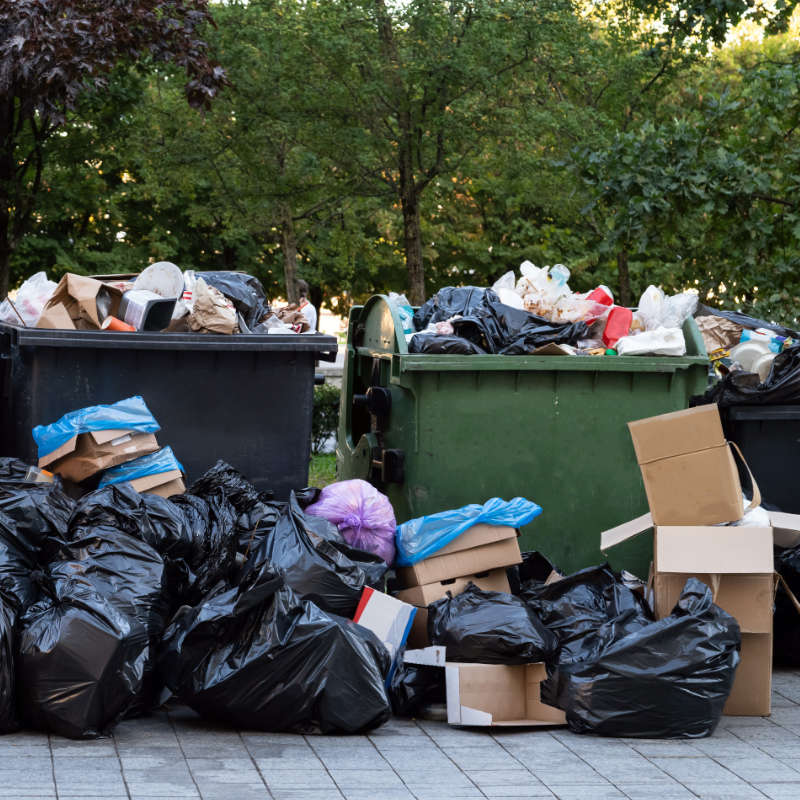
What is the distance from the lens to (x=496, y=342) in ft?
17.0

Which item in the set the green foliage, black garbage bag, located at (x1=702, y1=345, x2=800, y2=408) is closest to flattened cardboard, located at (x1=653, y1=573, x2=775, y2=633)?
black garbage bag, located at (x1=702, y1=345, x2=800, y2=408)

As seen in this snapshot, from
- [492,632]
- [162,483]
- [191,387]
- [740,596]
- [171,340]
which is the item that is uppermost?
[171,340]

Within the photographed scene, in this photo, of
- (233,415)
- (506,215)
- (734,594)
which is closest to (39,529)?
(233,415)

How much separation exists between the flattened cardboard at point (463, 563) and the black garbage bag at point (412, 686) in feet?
1.32

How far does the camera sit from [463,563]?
168 inches

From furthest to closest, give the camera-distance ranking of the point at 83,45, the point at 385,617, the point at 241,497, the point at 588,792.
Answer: the point at 83,45 < the point at 241,497 < the point at 385,617 < the point at 588,792

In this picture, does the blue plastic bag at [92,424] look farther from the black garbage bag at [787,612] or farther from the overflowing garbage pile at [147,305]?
the black garbage bag at [787,612]

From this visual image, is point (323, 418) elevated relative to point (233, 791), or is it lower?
elevated

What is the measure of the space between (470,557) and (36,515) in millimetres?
1628

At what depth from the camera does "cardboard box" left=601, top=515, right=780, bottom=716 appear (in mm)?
3965

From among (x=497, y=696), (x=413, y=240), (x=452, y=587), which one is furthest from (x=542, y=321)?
(x=413, y=240)

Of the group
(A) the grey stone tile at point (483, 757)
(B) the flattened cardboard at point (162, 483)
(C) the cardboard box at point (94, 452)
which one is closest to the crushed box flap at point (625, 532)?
(A) the grey stone tile at point (483, 757)

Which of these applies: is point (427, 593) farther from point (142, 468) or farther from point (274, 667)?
point (142, 468)

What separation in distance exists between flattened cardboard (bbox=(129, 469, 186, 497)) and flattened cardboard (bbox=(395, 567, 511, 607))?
39.8 inches
